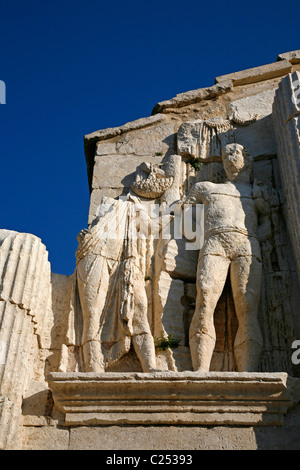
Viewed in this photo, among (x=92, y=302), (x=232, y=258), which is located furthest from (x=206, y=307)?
(x=92, y=302)

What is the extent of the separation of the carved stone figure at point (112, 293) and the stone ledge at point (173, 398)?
1.16 feet

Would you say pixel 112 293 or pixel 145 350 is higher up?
pixel 112 293

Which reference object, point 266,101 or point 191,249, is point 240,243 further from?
point 266,101

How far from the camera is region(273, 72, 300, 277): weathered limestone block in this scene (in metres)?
6.90

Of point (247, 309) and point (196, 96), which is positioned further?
point (196, 96)

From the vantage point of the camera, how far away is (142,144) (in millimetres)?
8680

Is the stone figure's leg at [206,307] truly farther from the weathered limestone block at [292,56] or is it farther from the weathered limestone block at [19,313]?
the weathered limestone block at [292,56]

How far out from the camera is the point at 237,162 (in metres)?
7.66

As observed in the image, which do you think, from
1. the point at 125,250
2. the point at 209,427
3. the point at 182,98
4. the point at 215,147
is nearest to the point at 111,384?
the point at 209,427

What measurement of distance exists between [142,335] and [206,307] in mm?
685

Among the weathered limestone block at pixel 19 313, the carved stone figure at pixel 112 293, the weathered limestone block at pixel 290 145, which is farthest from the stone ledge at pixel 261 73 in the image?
the weathered limestone block at pixel 19 313

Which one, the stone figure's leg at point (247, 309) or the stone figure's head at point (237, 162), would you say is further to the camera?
the stone figure's head at point (237, 162)

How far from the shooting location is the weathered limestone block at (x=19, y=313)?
6062 millimetres

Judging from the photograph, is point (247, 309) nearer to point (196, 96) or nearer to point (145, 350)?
point (145, 350)
